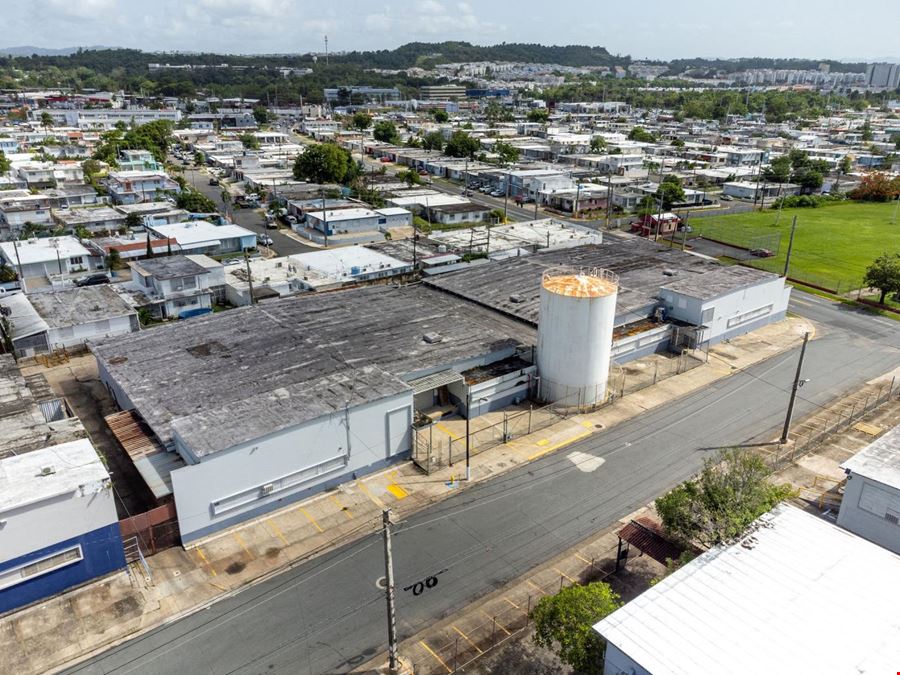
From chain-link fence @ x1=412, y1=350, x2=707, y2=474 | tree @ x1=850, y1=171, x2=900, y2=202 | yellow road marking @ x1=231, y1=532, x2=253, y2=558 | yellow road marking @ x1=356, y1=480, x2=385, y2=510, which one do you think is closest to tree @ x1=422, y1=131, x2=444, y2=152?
tree @ x1=850, y1=171, x2=900, y2=202

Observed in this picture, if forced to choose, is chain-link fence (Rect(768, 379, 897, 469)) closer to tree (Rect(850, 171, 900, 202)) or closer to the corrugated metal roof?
the corrugated metal roof

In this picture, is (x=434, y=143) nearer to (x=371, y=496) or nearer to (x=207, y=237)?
(x=207, y=237)

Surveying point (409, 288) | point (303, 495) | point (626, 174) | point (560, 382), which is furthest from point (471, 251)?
point (626, 174)

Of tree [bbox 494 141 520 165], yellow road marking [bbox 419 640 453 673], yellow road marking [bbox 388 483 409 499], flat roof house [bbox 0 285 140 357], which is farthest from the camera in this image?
tree [bbox 494 141 520 165]

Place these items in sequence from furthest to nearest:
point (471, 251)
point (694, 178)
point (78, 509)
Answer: point (694, 178) → point (471, 251) → point (78, 509)

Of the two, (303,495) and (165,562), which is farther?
(303,495)

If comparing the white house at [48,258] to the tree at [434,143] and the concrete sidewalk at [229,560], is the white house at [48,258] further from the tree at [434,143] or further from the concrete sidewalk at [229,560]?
the tree at [434,143]

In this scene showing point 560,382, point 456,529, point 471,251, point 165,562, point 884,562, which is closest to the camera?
point 884,562

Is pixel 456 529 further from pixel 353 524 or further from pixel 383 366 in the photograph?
pixel 383 366
